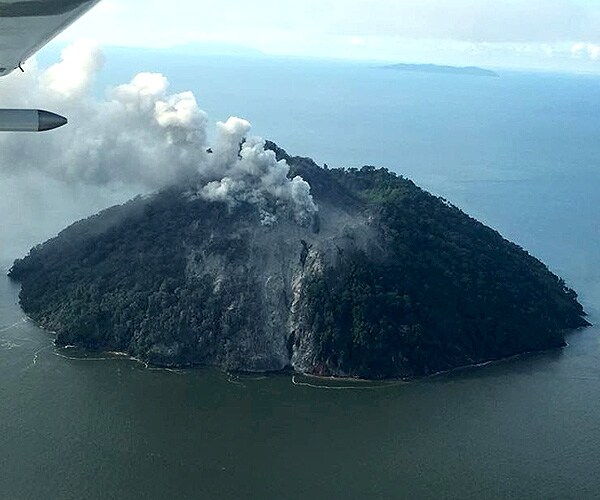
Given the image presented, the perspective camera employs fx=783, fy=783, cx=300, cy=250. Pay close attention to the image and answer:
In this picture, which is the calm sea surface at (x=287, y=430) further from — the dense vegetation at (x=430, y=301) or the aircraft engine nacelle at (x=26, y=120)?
the aircraft engine nacelle at (x=26, y=120)

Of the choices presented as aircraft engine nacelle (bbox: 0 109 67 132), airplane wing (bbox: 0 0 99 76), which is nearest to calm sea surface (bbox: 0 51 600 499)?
aircraft engine nacelle (bbox: 0 109 67 132)

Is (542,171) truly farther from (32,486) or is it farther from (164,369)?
(32,486)

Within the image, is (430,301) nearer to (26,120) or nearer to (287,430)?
(287,430)

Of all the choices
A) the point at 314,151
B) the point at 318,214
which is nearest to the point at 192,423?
the point at 318,214

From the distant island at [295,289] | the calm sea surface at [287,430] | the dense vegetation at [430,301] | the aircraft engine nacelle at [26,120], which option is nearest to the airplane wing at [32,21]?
the aircraft engine nacelle at [26,120]

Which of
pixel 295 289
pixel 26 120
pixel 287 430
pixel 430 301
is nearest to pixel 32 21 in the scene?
pixel 26 120
